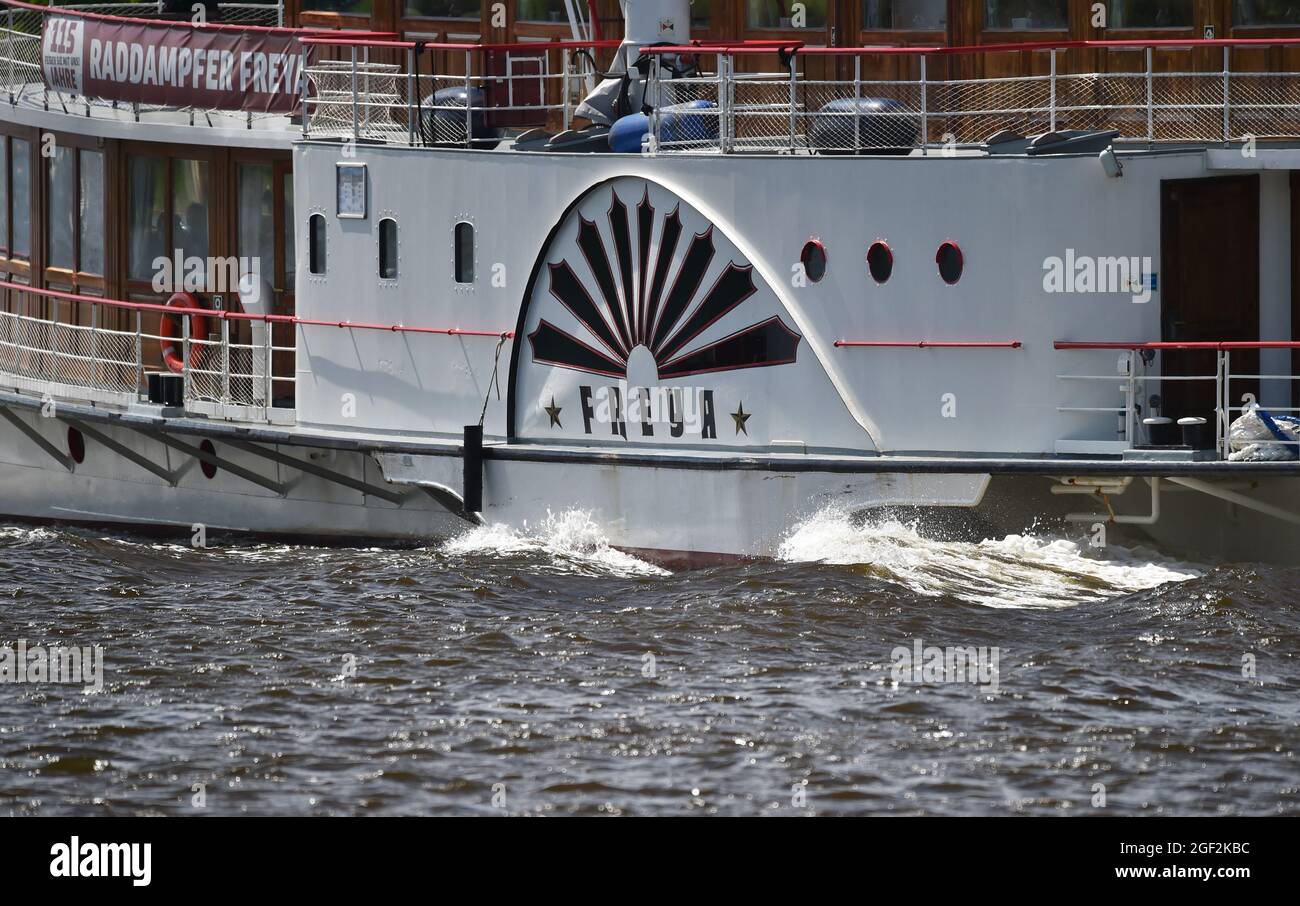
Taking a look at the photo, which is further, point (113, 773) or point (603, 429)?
point (603, 429)

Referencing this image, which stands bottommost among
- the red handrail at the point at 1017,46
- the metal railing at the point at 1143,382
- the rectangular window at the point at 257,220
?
the metal railing at the point at 1143,382

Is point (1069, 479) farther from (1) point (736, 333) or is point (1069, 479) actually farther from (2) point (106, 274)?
(2) point (106, 274)

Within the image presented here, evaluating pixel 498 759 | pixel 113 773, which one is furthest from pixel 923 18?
pixel 113 773

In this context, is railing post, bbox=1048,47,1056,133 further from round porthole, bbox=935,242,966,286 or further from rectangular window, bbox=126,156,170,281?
rectangular window, bbox=126,156,170,281

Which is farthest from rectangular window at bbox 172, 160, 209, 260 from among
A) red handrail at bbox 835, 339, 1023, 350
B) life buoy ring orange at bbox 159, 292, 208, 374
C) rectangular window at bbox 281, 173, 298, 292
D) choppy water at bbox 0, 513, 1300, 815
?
red handrail at bbox 835, 339, 1023, 350

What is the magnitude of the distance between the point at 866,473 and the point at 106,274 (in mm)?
7419

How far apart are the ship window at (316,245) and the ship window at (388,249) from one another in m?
0.55

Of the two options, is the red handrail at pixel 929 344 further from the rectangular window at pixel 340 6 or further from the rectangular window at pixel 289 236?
the rectangular window at pixel 340 6

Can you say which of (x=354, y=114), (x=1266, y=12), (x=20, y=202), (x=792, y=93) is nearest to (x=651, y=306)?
(x=792, y=93)

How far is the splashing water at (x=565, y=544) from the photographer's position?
49.6 feet

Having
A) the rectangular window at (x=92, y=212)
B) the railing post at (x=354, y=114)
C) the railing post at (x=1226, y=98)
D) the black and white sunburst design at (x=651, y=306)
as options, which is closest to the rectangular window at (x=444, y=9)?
the railing post at (x=354, y=114)

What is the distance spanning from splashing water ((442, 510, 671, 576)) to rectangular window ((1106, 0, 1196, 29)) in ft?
16.9

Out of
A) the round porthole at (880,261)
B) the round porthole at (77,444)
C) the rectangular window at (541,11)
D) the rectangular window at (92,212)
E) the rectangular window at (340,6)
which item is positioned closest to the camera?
the round porthole at (880,261)

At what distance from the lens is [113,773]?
1115 centimetres
